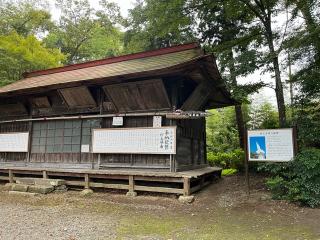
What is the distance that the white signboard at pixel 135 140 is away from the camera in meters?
9.13

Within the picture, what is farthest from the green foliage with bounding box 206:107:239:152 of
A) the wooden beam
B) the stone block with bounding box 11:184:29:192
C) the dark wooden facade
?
the stone block with bounding box 11:184:29:192

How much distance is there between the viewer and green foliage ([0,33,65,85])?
17.2 meters

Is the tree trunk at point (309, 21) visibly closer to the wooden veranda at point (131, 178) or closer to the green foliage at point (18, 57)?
the wooden veranda at point (131, 178)

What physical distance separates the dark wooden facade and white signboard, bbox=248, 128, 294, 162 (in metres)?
1.86

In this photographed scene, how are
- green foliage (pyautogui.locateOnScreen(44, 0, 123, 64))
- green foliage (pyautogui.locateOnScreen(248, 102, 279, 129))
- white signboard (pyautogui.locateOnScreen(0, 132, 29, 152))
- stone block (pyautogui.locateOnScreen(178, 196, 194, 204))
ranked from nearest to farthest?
1. stone block (pyautogui.locateOnScreen(178, 196, 194, 204))
2. white signboard (pyautogui.locateOnScreen(0, 132, 29, 152))
3. green foliage (pyautogui.locateOnScreen(248, 102, 279, 129))
4. green foliage (pyautogui.locateOnScreen(44, 0, 123, 64))

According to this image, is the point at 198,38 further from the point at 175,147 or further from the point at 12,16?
the point at 12,16

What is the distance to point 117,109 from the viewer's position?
10273mm


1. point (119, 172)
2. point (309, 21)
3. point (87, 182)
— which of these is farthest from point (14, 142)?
point (309, 21)

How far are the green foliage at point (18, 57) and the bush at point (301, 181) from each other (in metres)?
16.3

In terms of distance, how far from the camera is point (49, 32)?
29.4 metres

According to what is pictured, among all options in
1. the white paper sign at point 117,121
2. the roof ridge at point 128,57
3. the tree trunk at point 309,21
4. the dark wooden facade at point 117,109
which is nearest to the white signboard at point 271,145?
the dark wooden facade at point 117,109

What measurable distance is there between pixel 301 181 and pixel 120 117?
6.01 m

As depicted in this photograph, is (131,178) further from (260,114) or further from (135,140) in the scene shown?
(260,114)

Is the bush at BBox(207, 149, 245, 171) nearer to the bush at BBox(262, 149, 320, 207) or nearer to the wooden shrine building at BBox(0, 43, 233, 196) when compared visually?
the wooden shrine building at BBox(0, 43, 233, 196)
